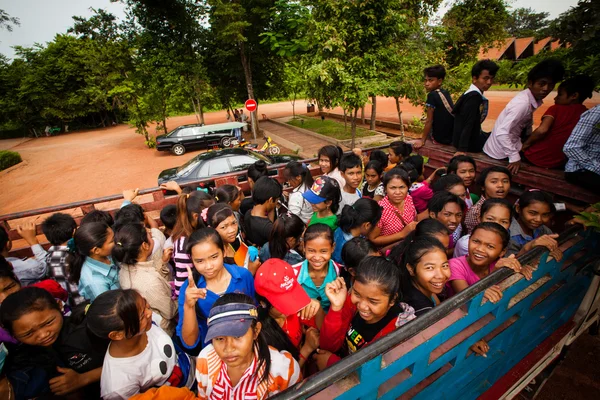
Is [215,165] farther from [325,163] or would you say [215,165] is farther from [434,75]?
[434,75]

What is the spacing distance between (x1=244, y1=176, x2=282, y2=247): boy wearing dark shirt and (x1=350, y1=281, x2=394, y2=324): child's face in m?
1.48

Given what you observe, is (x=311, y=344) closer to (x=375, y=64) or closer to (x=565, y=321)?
(x=565, y=321)

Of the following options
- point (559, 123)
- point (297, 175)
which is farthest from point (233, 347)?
point (559, 123)

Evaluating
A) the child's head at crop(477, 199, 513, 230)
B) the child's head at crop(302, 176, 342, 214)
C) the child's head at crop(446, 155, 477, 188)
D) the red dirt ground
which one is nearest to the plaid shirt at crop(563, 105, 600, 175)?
the child's head at crop(477, 199, 513, 230)

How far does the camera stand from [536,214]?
2484 mm

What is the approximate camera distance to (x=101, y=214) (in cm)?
339

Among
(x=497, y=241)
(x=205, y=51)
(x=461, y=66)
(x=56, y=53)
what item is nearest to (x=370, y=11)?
(x=461, y=66)

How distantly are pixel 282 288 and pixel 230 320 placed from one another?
0.44 metres

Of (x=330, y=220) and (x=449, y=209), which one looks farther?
(x=330, y=220)

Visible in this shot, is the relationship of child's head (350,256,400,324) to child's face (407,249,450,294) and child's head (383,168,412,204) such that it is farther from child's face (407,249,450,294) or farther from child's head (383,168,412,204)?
child's head (383,168,412,204)

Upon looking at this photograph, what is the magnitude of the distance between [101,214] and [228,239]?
189 centimetres

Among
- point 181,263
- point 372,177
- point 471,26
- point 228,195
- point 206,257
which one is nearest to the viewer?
point 206,257

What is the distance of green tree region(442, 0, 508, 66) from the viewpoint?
9773 millimetres

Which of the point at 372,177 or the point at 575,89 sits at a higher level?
the point at 575,89
